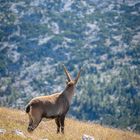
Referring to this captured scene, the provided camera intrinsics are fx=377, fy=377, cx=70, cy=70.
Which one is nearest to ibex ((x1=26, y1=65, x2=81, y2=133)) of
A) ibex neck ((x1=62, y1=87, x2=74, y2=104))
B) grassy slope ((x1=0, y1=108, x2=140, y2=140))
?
ibex neck ((x1=62, y1=87, x2=74, y2=104))

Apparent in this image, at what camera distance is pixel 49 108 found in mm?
19156

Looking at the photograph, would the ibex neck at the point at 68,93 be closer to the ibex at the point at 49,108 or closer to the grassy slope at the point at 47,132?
the ibex at the point at 49,108

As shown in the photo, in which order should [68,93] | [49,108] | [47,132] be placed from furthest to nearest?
[68,93] < [47,132] < [49,108]

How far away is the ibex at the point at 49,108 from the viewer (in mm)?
18031

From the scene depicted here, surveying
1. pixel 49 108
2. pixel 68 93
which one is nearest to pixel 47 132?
pixel 49 108

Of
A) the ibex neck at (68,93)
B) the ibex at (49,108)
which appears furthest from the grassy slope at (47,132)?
the ibex neck at (68,93)

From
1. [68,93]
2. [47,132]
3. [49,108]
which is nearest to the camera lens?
[49,108]

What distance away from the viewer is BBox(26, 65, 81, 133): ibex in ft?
59.2

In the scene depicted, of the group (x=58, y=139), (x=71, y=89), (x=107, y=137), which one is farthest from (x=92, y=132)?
(x=58, y=139)

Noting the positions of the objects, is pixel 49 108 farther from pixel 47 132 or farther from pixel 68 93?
pixel 68 93

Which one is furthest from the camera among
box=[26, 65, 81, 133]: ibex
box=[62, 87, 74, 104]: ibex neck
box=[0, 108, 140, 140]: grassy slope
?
box=[62, 87, 74, 104]: ibex neck

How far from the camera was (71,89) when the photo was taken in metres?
23.0

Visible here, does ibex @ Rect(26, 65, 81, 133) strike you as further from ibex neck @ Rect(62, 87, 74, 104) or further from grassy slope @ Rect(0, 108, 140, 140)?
grassy slope @ Rect(0, 108, 140, 140)

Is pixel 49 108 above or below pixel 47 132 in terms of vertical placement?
above
